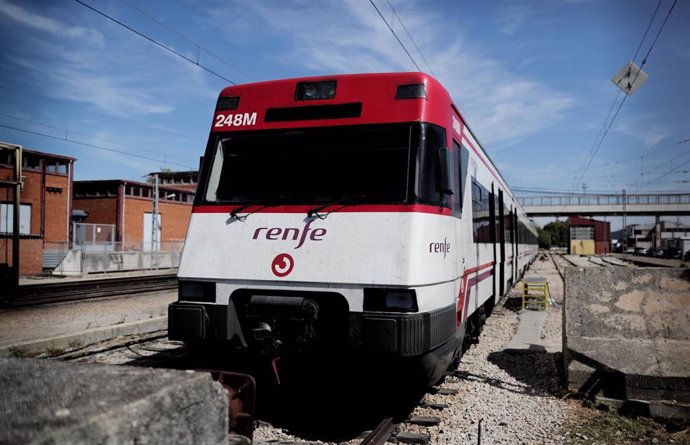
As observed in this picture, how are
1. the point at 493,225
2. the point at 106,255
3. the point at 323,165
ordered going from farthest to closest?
the point at 106,255
the point at 493,225
the point at 323,165

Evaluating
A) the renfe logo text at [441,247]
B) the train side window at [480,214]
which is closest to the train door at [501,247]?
the train side window at [480,214]

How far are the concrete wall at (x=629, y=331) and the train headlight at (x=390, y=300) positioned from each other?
109 inches

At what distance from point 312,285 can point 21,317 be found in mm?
10185

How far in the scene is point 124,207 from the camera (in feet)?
142

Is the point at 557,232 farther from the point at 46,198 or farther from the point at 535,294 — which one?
the point at 535,294

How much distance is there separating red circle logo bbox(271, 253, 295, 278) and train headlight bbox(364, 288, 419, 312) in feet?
2.52

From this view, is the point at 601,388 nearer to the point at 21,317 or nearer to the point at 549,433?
the point at 549,433

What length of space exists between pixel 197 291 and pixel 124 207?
41336mm

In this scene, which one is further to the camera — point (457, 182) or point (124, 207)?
point (124, 207)

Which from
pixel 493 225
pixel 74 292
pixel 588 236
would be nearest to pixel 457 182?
pixel 493 225

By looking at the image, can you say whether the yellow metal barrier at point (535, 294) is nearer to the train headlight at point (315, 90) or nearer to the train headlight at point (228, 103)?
the train headlight at point (315, 90)

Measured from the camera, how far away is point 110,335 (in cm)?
969

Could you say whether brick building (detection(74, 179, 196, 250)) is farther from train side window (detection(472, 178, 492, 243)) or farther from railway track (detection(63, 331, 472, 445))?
train side window (detection(472, 178, 492, 243))

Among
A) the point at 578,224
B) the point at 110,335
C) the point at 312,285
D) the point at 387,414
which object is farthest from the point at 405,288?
the point at 578,224
